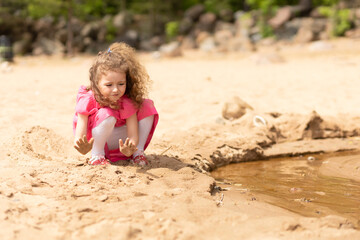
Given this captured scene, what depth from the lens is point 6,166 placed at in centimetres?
303

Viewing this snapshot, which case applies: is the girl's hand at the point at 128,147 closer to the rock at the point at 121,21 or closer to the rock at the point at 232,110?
the rock at the point at 232,110

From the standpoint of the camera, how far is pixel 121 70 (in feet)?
9.54

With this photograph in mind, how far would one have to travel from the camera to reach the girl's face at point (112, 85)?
2.88 meters

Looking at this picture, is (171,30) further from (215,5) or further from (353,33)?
(353,33)

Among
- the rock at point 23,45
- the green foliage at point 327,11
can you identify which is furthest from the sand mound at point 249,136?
the rock at point 23,45

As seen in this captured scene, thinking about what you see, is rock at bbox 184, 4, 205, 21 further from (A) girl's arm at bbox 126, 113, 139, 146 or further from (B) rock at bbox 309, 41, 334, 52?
(A) girl's arm at bbox 126, 113, 139, 146

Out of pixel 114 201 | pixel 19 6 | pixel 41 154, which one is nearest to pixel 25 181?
pixel 114 201

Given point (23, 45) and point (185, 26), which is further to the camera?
point (185, 26)

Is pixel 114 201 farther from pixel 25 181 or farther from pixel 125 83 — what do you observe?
pixel 125 83

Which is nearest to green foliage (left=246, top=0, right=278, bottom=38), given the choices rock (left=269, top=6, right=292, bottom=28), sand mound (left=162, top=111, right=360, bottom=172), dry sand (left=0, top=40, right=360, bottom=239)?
rock (left=269, top=6, right=292, bottom=28)

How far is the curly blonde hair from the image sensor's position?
2898 mm

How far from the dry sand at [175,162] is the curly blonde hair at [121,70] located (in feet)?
1.67

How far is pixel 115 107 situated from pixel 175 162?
2.23 ft

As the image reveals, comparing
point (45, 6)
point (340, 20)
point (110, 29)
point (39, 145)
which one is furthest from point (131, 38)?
point (39, 145)
